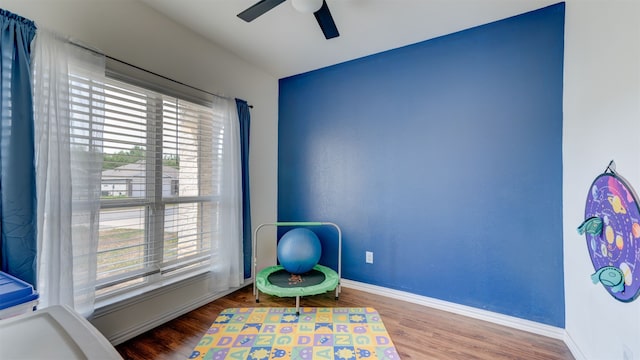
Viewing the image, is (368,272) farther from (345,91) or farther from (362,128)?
(345,91)

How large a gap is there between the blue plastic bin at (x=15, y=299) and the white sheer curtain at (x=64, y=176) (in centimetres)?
66

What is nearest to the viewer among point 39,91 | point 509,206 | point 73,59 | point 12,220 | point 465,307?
point 12,220

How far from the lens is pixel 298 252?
2.67 meters

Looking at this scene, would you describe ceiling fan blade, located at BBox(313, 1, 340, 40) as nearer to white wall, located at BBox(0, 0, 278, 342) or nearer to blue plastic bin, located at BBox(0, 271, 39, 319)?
white wall, located at BBox(0, 0, 278, 342)

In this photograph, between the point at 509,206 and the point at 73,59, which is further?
the point at 509,206

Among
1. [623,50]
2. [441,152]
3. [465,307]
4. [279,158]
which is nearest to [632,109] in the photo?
[623,50]

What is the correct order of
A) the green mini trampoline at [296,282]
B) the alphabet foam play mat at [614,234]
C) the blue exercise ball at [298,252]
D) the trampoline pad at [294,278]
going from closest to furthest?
the alphabet foam play mat at [614,234], the green mini trampoline at [296,282], the trampoline pad at [294,278], the blue exercise ball at [298,252]

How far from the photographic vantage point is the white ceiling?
6.89 feet

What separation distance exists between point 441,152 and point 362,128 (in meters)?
0.88

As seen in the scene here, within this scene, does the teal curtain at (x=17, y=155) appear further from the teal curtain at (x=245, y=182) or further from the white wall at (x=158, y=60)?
the teal curtain at (x=245, y=182)

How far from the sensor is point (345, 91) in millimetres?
3107

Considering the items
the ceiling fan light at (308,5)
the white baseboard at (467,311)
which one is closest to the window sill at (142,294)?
the white baseboard at (467,311)

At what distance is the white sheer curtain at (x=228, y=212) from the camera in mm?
2625

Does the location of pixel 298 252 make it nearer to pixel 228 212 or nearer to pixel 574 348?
pixel 228 212
